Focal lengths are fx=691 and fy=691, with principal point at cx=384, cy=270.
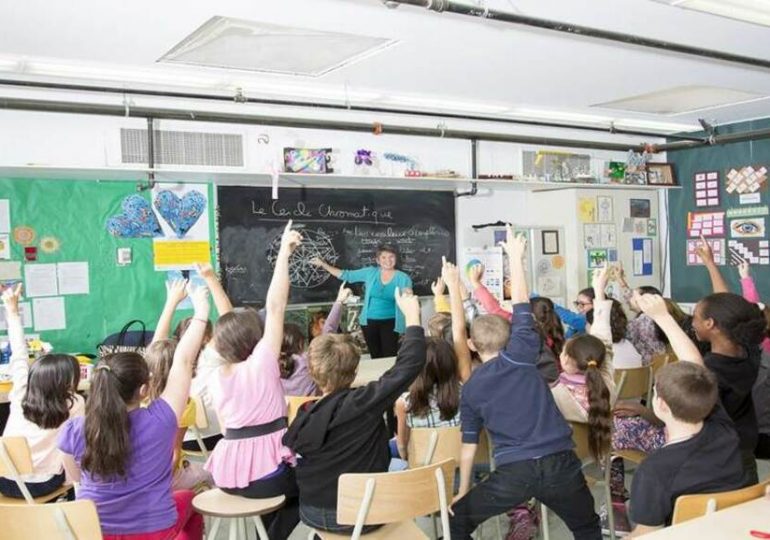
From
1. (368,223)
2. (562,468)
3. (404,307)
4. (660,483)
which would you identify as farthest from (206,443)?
(368,223)

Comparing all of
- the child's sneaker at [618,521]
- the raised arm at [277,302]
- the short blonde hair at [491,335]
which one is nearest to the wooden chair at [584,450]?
the child's sneaker at [618,521]

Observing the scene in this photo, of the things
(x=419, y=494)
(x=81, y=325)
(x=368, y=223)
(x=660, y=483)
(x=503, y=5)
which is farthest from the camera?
(x=368, y=223)

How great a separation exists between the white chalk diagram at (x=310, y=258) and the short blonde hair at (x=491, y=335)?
3643mm

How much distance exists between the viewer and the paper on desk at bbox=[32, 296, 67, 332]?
5.18 metres

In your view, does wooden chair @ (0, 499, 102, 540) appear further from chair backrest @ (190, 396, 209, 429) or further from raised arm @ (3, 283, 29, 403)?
chair backrest @ (190, 396, 209, 429)

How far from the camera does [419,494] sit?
2258 mm

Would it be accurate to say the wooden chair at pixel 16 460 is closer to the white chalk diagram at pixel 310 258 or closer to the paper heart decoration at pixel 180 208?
the paper heart decoration at pixel 180 208

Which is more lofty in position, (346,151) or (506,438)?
(346,151)

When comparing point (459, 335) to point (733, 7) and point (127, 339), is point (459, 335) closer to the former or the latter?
point (733, 7)

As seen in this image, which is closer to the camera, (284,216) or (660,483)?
(660,483)

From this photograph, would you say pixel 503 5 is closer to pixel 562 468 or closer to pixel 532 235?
pixel 562 468

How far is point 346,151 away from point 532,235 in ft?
7.18

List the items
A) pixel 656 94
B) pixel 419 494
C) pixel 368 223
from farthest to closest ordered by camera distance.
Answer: pixel 368 223 < pixel 656 94 < pixel 419 494

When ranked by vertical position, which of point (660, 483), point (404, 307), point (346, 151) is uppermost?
point (346, 151)
